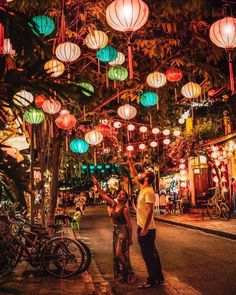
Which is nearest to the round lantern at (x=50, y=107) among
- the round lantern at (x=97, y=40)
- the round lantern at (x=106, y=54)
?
the round lantern at (x=106, y=54)

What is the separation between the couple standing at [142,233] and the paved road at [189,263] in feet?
0.91

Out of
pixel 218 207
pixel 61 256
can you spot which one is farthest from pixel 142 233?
pixel 218 207

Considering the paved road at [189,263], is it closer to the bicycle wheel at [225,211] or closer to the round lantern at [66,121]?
the round lantern at [66,121]

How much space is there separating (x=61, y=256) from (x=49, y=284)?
2.71 feet

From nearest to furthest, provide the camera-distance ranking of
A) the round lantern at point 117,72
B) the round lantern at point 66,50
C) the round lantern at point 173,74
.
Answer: the round lantern at point 66,50 < the round lantern at point 117,72 < the round lantern at point 173,74

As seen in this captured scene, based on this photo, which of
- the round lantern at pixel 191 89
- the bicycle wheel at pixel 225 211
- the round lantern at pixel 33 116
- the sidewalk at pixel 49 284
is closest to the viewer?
the sidewalk at pixel 49 284

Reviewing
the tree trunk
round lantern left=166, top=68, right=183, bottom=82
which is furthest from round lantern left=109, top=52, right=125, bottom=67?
the tree trunk

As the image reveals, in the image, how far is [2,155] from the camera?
3.49 meters

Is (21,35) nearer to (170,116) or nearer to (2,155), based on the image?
(2,155)

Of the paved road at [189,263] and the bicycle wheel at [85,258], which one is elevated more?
the bicycle wheel at [85,258]

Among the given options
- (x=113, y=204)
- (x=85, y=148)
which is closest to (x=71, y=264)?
(x=113, y=204)

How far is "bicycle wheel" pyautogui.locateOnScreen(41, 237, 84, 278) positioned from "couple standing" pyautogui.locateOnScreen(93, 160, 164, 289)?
932 mm

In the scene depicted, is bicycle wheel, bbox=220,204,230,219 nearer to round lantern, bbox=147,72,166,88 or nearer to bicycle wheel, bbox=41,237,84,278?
A: round lantern, bbox=147,72,166,88

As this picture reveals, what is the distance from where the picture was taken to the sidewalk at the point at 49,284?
8.02 m
